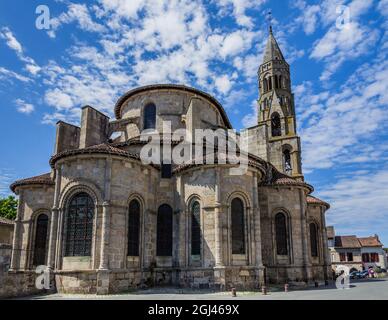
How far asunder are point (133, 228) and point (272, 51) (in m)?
27.9

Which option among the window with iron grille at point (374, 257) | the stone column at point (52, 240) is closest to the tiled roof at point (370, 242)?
the window with iron grille at point (374, 257)

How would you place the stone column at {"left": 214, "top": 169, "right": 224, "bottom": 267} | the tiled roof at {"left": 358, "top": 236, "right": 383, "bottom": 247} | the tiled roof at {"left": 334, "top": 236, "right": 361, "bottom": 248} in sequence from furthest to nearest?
the tiled roof at {"left": 358, "top": 236, "right": 383, "bottom": 247} < the tiled roof at {"left": 334, "top": 236, "right": 361, "bottom": 248} < the stone column at {"left": 214, "top": 169, "right": 224, "bottom": 267}

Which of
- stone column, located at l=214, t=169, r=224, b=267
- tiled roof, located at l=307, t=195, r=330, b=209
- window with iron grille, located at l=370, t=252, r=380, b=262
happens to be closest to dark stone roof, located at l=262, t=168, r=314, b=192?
tiled roof, located at l=307, t=195, r=330, b=209

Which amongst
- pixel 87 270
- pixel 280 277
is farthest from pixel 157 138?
pixel 280 277

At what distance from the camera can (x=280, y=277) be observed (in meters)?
21.0

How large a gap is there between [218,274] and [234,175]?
5.05 meters

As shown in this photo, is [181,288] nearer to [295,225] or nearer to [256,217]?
[256,217]

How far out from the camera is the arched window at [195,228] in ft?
58.9

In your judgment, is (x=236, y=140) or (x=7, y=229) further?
(x=7, y=229)

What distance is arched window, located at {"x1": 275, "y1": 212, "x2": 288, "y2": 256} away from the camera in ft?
70.6

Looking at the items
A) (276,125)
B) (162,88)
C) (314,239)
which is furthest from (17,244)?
(276,125)

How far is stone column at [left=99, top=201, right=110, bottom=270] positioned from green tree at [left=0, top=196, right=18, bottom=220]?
2625 cm

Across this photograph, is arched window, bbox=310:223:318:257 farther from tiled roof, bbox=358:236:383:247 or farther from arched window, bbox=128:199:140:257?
tiled roof, bbox=358:236:383:247

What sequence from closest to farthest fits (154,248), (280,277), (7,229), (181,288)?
(181,288)
(154,248)
(280,277)
(7,229)
